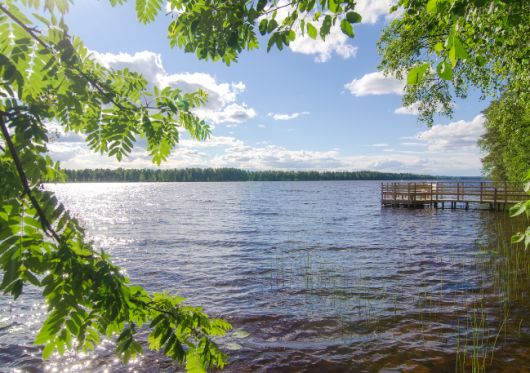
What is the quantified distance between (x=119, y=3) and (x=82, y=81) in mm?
1674

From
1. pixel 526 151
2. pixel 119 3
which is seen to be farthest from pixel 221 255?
pixel 526 151

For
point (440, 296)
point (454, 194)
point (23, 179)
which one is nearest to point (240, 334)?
point (440, 296)

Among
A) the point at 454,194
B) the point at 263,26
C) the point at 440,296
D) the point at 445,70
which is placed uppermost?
the point at 263,26

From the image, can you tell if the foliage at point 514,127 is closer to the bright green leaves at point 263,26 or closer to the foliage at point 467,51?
the foliage at point 467,51

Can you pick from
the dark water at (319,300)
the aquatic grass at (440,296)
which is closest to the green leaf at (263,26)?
the dark water at (319,300)

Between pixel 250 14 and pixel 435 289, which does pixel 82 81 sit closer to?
pixel 250 14

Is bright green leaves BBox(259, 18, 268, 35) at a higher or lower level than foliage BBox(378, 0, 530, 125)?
lower

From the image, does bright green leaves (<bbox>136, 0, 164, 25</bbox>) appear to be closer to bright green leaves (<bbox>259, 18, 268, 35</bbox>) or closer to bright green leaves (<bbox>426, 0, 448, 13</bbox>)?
bright green leaves (<bbox>259, 18, 268, 35</bbox>)

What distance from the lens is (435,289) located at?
10.0 metres

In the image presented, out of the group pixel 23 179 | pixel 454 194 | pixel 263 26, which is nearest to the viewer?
pixel 23 179

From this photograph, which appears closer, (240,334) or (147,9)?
(147,9)

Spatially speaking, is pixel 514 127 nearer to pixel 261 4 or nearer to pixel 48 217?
pixel 261 4

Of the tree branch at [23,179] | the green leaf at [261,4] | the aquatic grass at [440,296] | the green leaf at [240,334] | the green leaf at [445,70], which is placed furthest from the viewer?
the green leaf at [240,334]

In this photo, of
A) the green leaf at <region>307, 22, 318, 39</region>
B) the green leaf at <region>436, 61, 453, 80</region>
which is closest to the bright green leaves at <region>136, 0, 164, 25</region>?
the green leaf at <region>307, 22, 318, 39</region>
